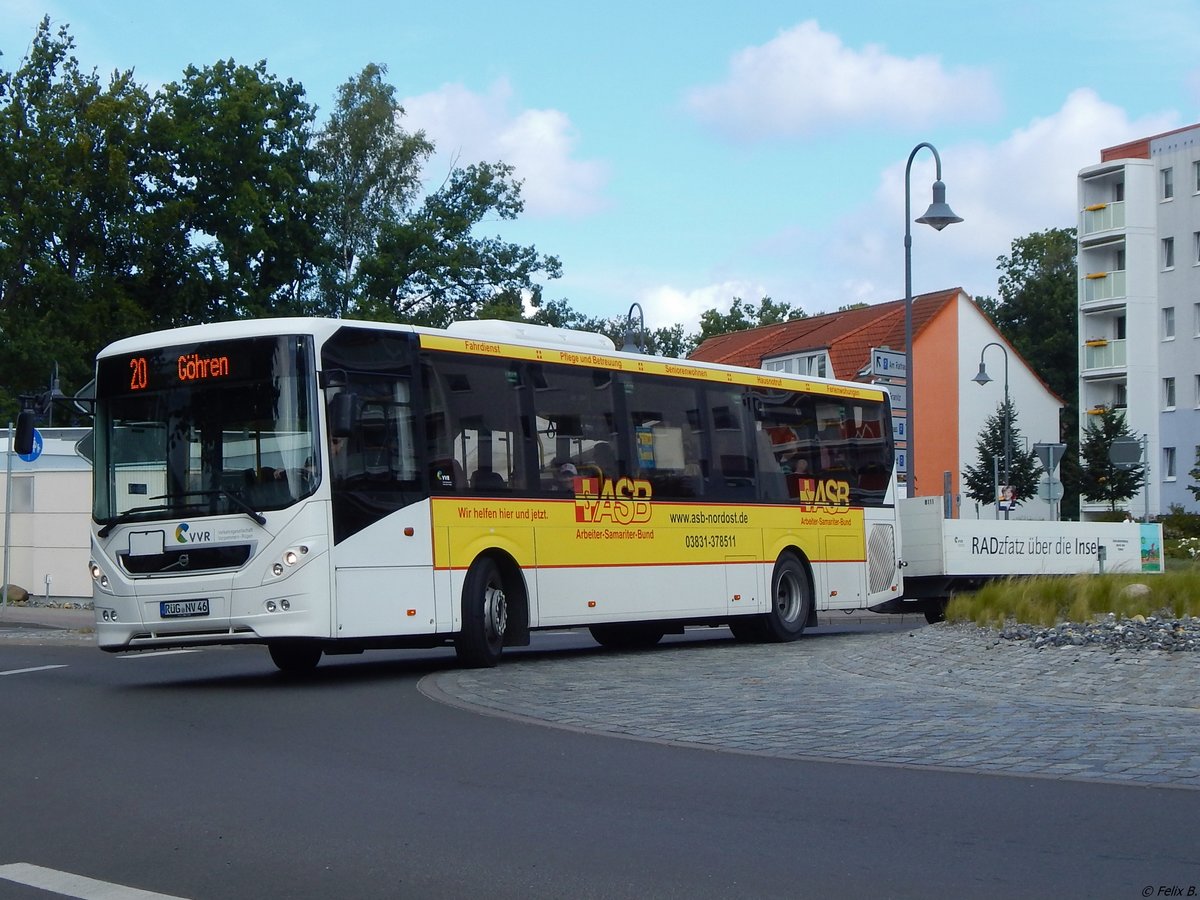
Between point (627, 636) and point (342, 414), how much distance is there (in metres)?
7.56

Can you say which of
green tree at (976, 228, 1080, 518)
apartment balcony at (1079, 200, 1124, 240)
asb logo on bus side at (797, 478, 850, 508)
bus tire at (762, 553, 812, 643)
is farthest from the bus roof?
green tree at (976, 228, 1080, 518)

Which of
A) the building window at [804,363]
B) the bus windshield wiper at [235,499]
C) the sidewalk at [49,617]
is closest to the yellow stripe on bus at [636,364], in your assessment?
the bus windshield wiper at [235,499]

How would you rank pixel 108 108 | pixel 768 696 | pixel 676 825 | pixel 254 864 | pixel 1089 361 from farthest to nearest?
pixel 1089 361
pixel 108 108
pixel 768 696
pixel 676 825
pixel 254 864

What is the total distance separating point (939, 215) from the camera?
2931cm

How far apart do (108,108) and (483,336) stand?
38015 millimetres

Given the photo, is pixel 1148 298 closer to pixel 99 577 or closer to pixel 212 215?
pixel 212 215

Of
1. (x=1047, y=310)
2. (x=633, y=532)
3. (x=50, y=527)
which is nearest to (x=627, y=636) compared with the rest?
(x=633, y=532)

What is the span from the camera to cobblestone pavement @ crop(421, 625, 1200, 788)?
9648mm

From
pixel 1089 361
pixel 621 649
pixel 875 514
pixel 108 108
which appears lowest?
pixel 621 649

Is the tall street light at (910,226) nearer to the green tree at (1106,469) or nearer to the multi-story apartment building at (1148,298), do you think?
the green tree at (1106,469)

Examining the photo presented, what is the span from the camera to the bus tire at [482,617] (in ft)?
52.2

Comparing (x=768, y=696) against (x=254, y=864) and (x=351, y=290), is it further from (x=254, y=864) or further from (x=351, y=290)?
(x=351, y=290)

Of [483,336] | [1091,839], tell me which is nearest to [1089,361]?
[483,336]

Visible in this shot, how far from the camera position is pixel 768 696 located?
13.1m
